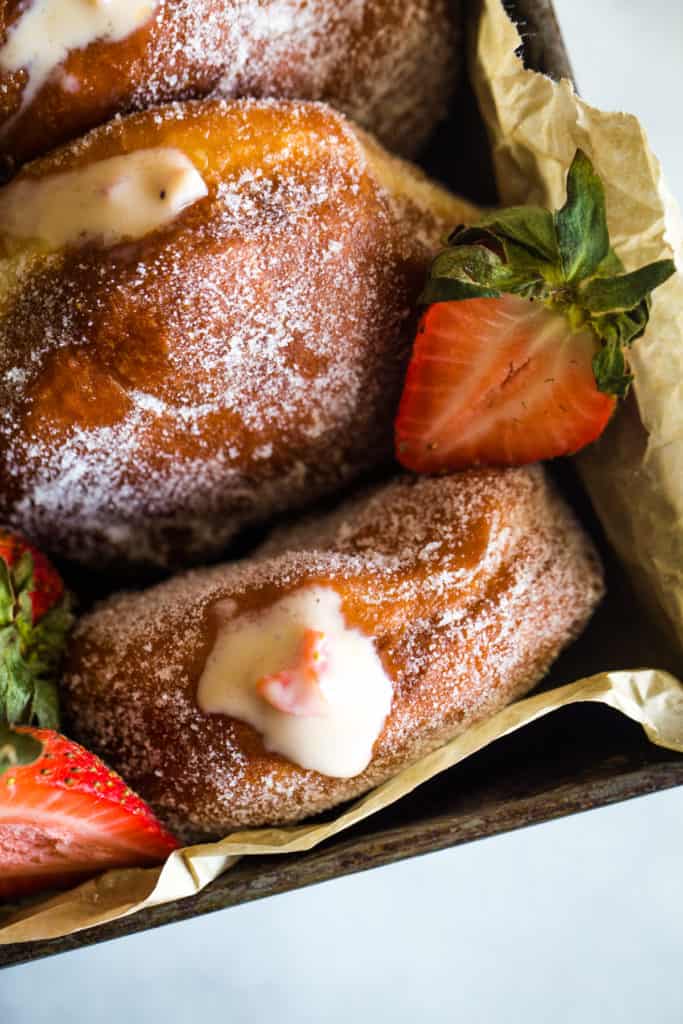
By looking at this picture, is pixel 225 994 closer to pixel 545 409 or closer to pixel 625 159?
pixel 545 409

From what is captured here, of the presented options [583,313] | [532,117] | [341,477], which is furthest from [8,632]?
[532,117]

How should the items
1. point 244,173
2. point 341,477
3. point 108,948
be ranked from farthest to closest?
1. point 108,948
2. point 341,477
3. point 244,173

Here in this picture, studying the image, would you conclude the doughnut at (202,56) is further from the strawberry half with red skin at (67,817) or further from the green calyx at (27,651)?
the strawberry half with red skin at (67,817)

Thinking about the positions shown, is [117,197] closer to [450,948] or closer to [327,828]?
[327,828]

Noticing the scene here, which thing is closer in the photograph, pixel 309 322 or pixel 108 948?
pixel 309 322

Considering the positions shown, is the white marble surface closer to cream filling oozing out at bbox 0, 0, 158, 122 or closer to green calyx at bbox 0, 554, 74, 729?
green calyx at bbox 0, 554, 74, 729

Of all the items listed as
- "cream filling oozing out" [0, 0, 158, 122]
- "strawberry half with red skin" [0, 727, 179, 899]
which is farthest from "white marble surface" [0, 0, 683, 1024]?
"cream filling oozing out" [0, 0, 158, 122]
